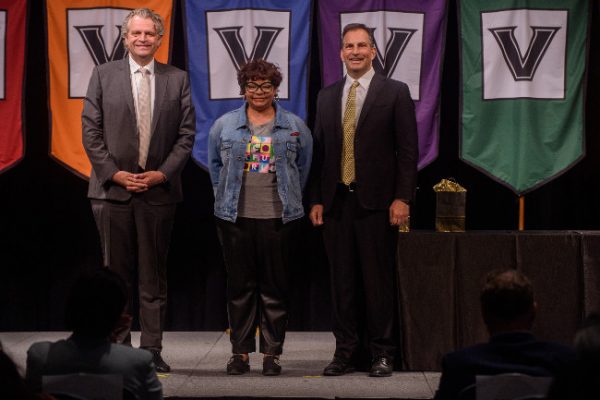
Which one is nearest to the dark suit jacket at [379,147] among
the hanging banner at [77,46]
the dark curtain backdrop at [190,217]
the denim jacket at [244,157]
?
the denim jacket at [244,157]

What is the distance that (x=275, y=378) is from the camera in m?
4.80

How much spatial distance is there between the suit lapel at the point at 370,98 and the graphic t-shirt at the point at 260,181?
0.43 meters

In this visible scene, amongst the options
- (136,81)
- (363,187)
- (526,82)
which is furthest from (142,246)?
(526,82)

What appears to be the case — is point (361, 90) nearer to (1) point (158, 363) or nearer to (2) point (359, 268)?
(2) point (359, 268)

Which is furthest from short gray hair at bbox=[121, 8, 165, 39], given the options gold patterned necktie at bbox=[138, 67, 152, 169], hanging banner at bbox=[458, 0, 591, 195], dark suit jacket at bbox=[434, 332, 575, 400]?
dark suit jacket at bbox=[434, 332, 575, 400]

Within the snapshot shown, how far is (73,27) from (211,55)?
0.82m

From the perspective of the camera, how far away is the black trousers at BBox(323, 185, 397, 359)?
484 cm

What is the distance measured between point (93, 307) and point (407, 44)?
3663mm

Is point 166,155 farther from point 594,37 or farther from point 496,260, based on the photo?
point 594,37

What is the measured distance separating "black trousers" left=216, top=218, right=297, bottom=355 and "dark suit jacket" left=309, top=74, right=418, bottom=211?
0.32 meters

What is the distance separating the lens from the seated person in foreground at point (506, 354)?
251 cm

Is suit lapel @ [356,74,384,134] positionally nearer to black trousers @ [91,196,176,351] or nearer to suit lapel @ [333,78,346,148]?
suit lapel @ [333,78,346,148]

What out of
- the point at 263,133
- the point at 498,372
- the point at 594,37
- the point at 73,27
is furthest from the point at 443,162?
the point at 498,372

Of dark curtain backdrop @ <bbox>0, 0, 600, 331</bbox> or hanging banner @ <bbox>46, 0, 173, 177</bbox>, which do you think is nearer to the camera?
hanging banner @ <bbox>46, 0, 173, 177</bbox>
